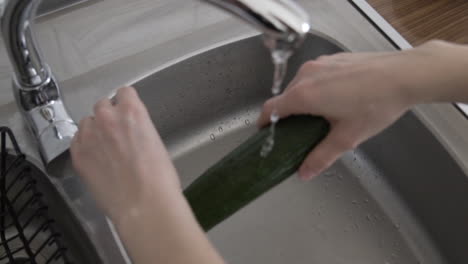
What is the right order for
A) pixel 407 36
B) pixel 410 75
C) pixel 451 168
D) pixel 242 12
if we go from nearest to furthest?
pixel 242 12 → pixel 410 75 → pixel 451 168 → pixel 407 36

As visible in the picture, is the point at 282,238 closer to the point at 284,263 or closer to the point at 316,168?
the point at 284,263

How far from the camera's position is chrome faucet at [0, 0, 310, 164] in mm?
321

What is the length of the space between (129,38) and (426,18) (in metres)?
0.46

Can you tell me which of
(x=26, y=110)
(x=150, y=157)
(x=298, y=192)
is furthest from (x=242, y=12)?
(x=298, y=192)

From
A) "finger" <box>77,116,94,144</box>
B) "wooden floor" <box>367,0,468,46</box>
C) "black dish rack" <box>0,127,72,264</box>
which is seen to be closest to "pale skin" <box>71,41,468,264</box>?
"finger" <box>77,116,94,144</box>

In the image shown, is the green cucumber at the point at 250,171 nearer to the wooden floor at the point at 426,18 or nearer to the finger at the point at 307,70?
the finger at the point at 307,70

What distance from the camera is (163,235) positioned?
376mm

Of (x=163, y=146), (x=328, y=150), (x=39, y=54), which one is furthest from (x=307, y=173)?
(x=39, y=54)

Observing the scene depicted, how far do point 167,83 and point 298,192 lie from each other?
0.83 ft

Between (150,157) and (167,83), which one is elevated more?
(167,83)

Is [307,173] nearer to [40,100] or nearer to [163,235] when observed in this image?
[163,235]

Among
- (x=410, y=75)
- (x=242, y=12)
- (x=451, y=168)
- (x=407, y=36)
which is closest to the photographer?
(x=242, y=12)

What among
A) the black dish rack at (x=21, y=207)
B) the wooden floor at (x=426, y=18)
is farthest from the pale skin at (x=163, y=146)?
the wooden floor at (x=426, y=18)

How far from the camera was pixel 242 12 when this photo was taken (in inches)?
13.0
